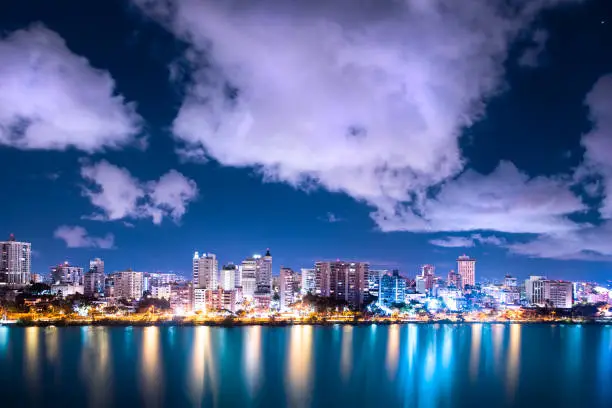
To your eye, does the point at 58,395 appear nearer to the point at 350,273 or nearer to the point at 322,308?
the point at 322,308

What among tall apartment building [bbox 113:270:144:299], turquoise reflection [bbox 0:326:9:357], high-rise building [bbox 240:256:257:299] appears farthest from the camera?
high-rise building [bbox 240:256:257:299]

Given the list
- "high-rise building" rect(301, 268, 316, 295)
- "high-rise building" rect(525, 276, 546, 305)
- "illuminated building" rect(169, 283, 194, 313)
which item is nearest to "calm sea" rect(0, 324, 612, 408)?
"illuminated building" rect(169, 283, 194, 313)

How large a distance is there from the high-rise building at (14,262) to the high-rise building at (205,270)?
13.9 m

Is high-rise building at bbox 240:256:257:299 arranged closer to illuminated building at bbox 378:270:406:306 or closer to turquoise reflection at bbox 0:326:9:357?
illuminated building at bbox 378:270:406:306

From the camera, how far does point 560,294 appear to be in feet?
152

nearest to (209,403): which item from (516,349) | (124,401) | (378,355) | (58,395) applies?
(124,401)

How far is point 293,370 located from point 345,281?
2480cm

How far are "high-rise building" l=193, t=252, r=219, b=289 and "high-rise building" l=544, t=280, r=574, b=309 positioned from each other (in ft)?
95.9

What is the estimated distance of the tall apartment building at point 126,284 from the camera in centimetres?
4256

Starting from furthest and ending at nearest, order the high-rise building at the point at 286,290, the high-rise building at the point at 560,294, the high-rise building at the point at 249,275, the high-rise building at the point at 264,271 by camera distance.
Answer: the high-rise building at the point at 560,294 → the high-rise building at the point at 264,271 → the high-rise building at the point at 249,275 → the high-rise building at the point at 286,290

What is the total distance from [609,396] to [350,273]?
27.2 m

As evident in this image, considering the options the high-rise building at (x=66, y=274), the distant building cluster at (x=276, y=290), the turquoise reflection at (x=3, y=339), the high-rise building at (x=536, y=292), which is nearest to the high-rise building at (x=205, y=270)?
the distant building cluster at (x=276, y=290)

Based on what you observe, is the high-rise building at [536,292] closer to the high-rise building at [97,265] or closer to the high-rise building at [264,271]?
the high-rise building at [264,271]

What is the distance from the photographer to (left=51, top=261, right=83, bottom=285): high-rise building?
48.2m
